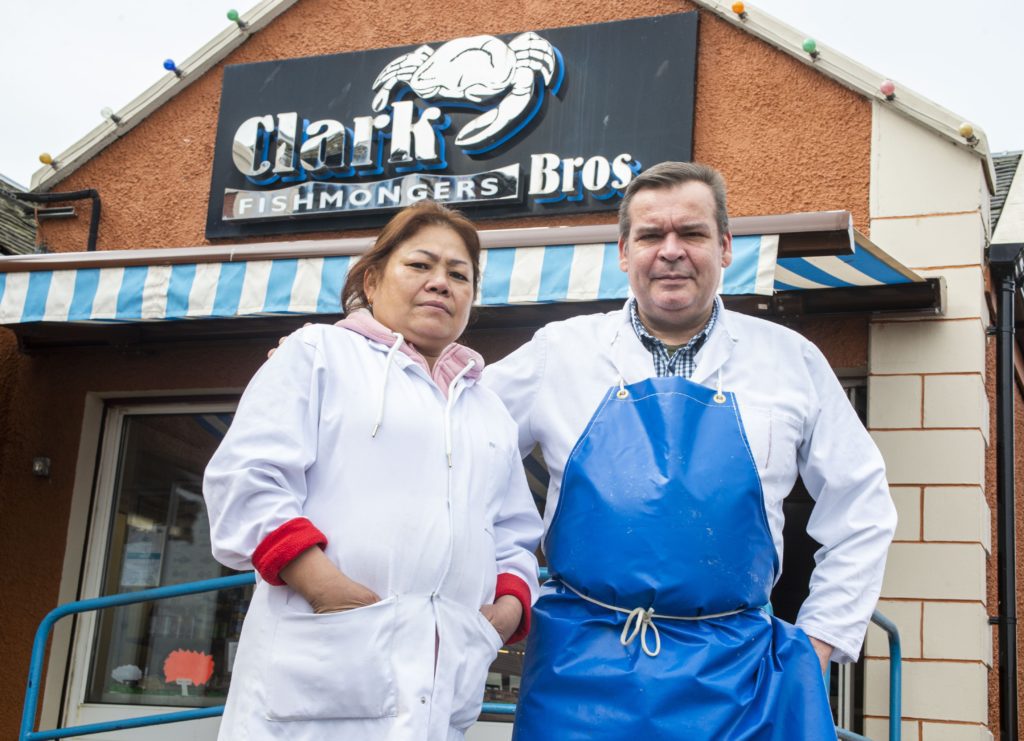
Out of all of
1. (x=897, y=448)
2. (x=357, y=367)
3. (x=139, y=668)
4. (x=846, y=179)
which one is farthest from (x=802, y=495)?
(x=357, y=367)

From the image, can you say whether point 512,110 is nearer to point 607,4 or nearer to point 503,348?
point 607,4

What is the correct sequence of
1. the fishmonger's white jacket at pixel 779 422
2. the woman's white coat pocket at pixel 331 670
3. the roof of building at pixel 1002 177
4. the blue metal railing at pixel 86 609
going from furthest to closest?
the roof of building at pixel 1002 177 < the blue metal railing at pixel 86 609 < the fishmonger's white jacket at pixel 779 422 < the woman's white coat pocket at pixel 331 670

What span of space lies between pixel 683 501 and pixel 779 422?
0.33 metres

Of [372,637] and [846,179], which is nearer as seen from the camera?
[372,637]

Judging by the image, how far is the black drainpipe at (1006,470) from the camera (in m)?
5.32

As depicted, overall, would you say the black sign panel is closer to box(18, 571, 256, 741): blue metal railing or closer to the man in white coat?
box(18, 571, 256, 741): blue metal railing

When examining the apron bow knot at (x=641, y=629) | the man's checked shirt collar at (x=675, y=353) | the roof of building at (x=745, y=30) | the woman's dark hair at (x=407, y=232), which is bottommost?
the apron bow knot at (x=641, y=629)

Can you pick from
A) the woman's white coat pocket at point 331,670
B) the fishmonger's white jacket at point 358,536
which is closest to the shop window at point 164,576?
the fishmonger's white jacket at point 358,536

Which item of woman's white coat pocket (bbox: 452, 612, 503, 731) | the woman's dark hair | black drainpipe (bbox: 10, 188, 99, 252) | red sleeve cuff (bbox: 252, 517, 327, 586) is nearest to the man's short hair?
the woman's dark hair

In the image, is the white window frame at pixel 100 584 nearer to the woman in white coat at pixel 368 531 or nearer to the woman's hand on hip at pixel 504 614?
the woman's hand on hip at pixel 504 614

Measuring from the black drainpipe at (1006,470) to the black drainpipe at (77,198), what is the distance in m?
5.45

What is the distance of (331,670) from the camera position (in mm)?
2047

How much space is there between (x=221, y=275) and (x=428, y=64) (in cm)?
235

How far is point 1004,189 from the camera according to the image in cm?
781
